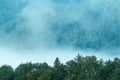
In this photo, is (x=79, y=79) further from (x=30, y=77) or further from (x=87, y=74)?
(x=30, y=77)

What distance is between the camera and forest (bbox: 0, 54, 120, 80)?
217 feet

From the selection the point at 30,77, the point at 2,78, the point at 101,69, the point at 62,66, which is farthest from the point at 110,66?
the point at 2,78

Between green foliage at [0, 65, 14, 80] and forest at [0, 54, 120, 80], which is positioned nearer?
forest at [0, 54, 120, 80]

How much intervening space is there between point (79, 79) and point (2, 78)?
41.1 ft

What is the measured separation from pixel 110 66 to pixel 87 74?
336 cm

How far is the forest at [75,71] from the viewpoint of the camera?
66188mm

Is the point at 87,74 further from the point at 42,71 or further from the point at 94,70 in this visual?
the point at 42,71

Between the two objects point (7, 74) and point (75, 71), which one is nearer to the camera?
point (75, 71)

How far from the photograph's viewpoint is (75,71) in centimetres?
6869

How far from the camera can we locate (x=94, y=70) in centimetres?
6806

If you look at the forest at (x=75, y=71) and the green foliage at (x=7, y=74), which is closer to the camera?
the forest at (x=75, y=71)

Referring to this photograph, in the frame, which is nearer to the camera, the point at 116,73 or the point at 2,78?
the point at 116,73

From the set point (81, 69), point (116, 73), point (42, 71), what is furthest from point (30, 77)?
point (116, 73)

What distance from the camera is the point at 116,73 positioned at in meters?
64.4
